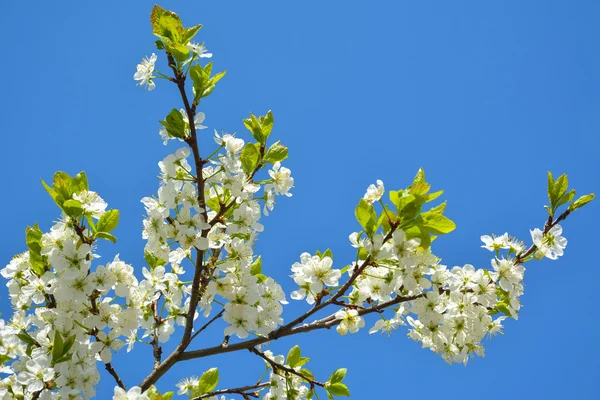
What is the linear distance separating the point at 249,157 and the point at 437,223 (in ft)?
3.15

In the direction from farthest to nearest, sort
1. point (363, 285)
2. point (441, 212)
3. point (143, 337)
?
point (143, 337) → point (363, 285) → point (441, 212)

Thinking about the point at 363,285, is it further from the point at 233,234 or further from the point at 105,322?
the point at 105,322

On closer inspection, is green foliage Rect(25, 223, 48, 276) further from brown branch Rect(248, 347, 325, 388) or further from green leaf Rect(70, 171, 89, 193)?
brown branch Rect(248, 347, 325, 388)

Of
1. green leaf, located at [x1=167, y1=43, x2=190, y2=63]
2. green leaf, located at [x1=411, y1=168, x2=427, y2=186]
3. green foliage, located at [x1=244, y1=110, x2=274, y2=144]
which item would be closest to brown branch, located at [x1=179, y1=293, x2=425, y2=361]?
green leaf, located at [x1=411, y1=168, x2=427, y2=186]

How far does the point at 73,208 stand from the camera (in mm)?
2584

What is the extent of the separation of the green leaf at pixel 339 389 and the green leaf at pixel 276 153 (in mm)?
1232

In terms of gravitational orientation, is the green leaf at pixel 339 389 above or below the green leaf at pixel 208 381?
below

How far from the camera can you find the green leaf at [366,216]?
2645mm

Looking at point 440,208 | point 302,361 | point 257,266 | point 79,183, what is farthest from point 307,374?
point 79,183

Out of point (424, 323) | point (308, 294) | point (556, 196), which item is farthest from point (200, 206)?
point (556, 196)

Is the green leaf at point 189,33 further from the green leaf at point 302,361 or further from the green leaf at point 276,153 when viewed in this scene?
the green leaf at point 302,361

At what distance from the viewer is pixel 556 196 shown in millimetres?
2896

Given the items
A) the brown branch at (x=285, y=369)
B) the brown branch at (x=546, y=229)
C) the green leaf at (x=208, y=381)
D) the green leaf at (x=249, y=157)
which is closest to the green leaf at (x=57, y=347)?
the green leaf at (x=208, y=381)

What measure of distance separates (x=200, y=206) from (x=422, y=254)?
105cm
